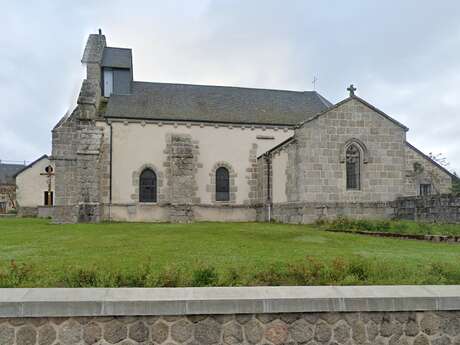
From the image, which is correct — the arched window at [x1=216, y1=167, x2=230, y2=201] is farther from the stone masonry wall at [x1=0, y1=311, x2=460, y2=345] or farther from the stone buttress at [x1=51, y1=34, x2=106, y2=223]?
the stone masonry wall at [x1=0, y1=311, x2=460, y2=345]

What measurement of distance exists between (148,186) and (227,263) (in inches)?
710

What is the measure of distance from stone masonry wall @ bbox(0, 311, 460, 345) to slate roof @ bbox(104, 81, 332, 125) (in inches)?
831

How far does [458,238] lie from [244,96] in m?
19.7

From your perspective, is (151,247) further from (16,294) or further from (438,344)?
(438,344)

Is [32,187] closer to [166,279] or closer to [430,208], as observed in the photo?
[430,208]

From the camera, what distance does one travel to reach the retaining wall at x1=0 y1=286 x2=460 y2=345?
4.12 meters

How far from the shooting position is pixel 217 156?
83.4 ft

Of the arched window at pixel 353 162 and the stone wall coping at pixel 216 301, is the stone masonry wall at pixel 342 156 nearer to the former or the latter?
the arched window at pixel 353 162

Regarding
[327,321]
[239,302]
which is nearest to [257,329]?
[239,302]

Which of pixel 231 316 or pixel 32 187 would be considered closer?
pixel 231 316

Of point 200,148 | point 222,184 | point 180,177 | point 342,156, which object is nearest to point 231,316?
point 342,156

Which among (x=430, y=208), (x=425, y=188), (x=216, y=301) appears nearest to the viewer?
(x=216, y=301)

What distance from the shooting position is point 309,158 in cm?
1945

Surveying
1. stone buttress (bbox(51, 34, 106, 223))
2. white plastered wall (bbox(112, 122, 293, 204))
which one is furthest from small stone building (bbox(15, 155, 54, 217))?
white plastered wall (bbox(112, 122, 293, 204))
